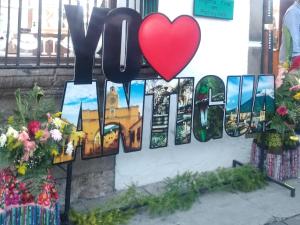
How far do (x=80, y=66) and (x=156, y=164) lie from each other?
5.63ft

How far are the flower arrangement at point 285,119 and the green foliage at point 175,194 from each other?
1.38 ft

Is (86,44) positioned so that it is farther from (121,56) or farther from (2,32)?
(2,32)

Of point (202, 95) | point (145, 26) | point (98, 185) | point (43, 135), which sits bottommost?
point (98, 185)

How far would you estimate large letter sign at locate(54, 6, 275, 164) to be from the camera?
12.6 ft

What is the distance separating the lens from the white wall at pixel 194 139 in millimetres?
4762

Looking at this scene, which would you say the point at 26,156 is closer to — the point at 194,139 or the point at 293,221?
the point at 194,139

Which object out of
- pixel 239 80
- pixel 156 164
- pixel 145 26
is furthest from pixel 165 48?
pixel 156 164

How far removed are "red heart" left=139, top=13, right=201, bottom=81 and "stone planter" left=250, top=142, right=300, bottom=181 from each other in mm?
1729

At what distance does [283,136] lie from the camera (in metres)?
5.22

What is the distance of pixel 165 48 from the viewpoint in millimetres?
4324

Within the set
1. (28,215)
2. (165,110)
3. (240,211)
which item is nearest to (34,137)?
(28,215)

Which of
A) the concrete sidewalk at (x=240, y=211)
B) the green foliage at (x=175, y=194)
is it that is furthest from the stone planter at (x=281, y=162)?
the concrete sidewalk at (x=240, y=211)

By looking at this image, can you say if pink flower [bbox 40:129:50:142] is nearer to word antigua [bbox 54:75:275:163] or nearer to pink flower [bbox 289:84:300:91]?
word antigua [bbox 54:75:275:163]

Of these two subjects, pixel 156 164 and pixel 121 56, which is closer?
pixel 121 56
